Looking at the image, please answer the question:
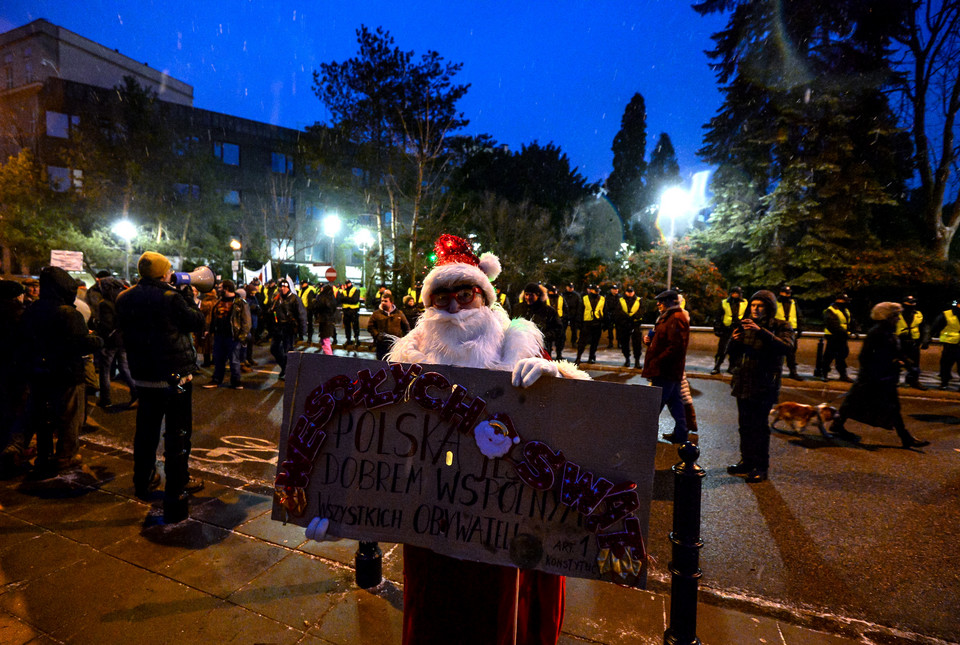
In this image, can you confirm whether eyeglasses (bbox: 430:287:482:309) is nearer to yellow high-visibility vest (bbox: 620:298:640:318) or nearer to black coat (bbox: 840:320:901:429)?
black coat (bbox: 840:320:901:429)

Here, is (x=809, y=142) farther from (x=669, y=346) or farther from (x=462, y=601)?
(x=462, y=601)

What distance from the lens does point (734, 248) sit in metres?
19.8

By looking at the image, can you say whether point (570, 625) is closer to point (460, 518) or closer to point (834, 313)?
point (460, 518)

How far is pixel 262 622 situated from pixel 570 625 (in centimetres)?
173

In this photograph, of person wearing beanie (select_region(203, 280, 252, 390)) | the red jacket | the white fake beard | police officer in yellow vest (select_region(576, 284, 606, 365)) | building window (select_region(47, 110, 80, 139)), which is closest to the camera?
the white fake beard

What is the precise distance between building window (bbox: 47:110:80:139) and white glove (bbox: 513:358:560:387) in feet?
145

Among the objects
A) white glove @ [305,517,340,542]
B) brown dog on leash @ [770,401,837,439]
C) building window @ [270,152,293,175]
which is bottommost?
brown dog on leash @ [770,401,837,439]

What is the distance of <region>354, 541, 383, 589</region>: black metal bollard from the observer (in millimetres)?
2975

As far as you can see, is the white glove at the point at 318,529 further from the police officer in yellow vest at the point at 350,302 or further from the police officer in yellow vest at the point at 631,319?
the police officer in yellow vest at the point at 350,302

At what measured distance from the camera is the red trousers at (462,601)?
194 cm

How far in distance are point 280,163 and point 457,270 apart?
1617 inches

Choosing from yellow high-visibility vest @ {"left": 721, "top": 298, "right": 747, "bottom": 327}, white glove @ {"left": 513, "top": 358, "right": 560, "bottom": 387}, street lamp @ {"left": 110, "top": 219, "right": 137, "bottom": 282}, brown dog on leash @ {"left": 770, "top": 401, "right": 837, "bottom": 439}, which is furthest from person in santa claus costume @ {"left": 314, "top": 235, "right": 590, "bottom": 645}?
street lamp @ {"left": 110, "top": 219, "right": 137, "bottom": 282}

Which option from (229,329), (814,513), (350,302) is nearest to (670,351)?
(814,513)

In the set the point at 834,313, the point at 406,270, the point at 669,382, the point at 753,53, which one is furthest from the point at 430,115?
the point at 669,382
